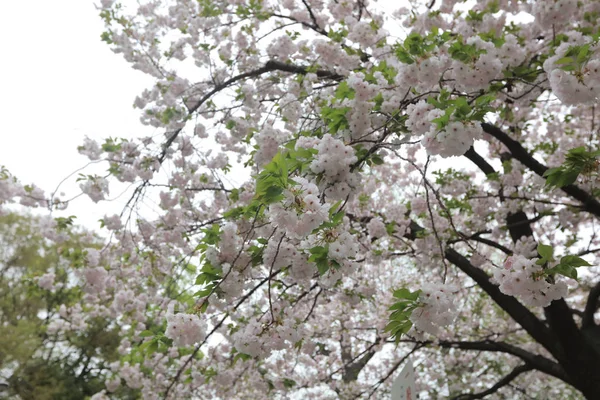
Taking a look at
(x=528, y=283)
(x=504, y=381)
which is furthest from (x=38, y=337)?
(x=528, y=283)

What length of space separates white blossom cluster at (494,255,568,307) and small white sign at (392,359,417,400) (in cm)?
117

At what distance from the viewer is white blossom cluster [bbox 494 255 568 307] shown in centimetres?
144

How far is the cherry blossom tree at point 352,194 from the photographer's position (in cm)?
159

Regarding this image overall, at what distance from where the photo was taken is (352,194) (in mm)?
1862

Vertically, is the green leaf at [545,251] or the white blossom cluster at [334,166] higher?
the white blossom cluster at [334,166]

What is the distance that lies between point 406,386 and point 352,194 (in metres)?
1.31

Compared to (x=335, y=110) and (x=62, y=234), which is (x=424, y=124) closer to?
(x=335, y=110)

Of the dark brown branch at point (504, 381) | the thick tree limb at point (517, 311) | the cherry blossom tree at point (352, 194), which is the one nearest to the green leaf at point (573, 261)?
the cherry blossom tree at point (352, 194)

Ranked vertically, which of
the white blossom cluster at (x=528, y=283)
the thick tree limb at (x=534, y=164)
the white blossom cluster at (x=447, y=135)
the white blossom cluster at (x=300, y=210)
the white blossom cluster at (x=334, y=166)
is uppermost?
the thick tree limb at (x=534, y=164)

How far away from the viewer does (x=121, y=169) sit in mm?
4016

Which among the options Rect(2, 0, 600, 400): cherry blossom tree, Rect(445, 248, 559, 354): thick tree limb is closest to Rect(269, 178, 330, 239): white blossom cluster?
Rect(2, 0, 600, 400): cherry blossom tree

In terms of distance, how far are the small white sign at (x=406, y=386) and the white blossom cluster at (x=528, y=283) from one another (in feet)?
3.84

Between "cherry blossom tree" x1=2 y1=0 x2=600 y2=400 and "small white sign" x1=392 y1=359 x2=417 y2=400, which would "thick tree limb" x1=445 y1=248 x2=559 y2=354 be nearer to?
"cherry blossom tree" x1=2 y1=0 x2=600 y2=400

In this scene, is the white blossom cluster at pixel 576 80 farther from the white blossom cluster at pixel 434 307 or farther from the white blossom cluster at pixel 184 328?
the white blossom cluster at pixel 184 328
